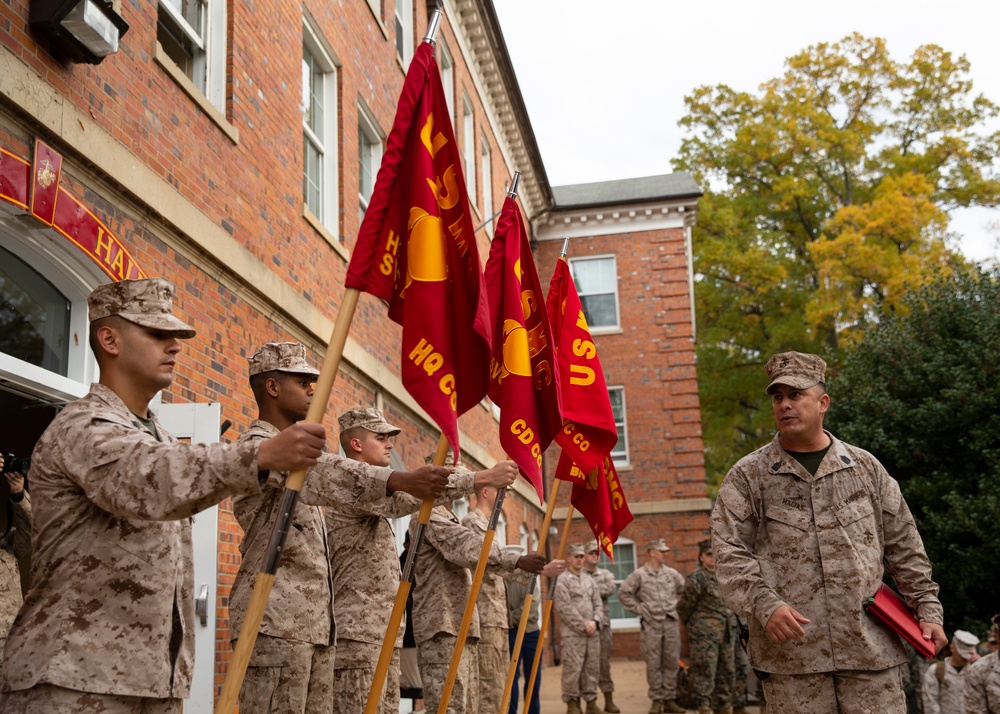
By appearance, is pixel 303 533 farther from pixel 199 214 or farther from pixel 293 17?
pixel 293 17

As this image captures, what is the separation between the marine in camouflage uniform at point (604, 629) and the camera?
1516 cm

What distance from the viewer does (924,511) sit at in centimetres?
1459

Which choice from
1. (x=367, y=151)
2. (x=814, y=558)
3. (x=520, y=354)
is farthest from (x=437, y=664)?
(x=367, y=151)

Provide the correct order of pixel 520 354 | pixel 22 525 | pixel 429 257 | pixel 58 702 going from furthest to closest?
pixel 520 354 → pixel 22 525 → pixel 429 257 → pixel 58 702

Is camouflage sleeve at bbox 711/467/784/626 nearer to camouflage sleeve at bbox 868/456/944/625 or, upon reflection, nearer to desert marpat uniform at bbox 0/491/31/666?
camouflage sleeve at bbox 868/456/944/625

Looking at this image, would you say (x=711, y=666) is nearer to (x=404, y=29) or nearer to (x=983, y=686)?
(x=983, y=686)

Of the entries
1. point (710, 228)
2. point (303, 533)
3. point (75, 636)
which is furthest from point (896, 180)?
point (75, 636)

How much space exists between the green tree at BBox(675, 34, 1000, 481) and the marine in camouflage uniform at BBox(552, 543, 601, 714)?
41.0 feet

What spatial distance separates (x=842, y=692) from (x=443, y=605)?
3580 millimetres

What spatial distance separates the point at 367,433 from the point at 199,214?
7.72ft

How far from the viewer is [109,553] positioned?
3.28 meters

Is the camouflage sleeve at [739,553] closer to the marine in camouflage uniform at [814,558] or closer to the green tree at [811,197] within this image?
the marine in camouflage uniform at [814,558]

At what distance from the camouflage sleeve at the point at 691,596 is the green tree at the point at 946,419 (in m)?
3.48

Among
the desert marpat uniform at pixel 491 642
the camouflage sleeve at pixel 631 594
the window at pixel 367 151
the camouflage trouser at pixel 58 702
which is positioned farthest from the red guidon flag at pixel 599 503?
the camouflage sleeve at pixel 631 594
